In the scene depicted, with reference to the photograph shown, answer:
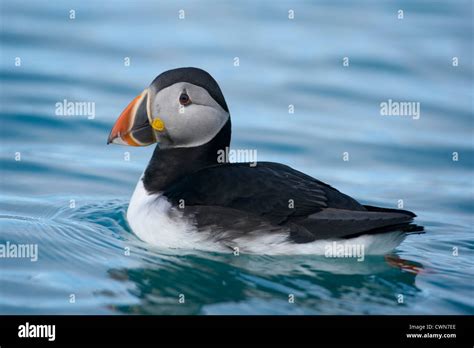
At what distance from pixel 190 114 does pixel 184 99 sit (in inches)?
5.0

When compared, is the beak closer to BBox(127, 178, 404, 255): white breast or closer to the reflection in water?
BBox(127, 178, 404, 255): white breast

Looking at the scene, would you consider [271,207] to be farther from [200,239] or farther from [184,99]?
[184,99]

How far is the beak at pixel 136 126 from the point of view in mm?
8055

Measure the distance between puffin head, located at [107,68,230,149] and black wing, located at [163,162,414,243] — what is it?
459 millimetres

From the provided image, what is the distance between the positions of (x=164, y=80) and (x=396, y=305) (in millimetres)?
2578

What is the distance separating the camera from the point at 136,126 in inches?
319

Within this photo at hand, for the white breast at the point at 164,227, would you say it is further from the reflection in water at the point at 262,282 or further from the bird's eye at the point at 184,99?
the bird's eye at the point at 184,99

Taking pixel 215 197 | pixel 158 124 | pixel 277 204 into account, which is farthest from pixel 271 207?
pixel 158 124

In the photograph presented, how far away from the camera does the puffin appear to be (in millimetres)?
7352

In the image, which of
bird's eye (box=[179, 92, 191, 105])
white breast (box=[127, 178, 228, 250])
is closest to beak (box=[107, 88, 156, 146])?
bird's eye (box=[179, 92, 191, 105])

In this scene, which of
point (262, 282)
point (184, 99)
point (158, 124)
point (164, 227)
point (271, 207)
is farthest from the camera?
point (158, 124)

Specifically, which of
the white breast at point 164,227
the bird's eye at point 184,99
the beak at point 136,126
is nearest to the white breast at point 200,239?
the white breast at point 164,227

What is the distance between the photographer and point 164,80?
793 cm

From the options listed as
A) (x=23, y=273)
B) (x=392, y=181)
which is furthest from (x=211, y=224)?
(x=392, y=181)
